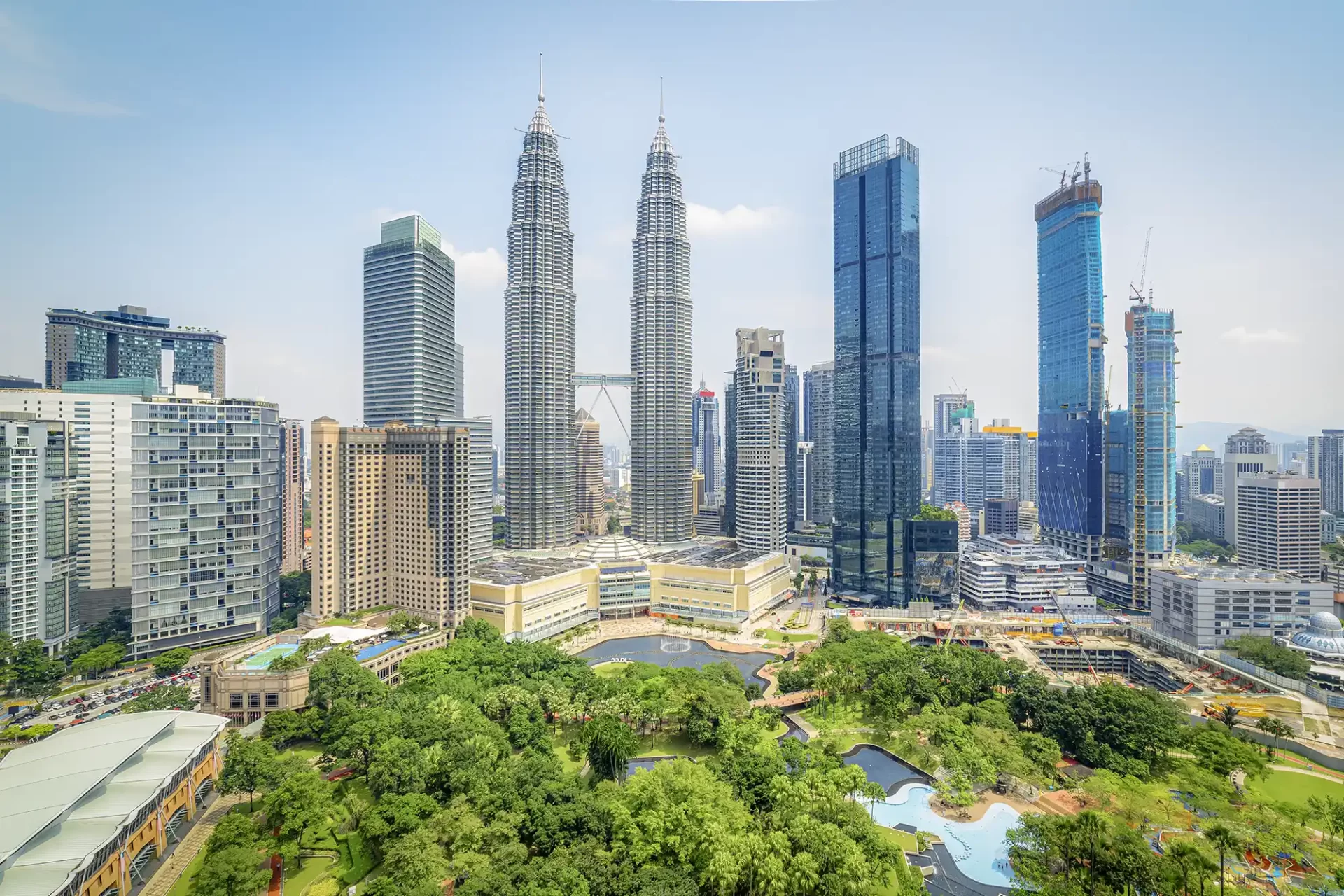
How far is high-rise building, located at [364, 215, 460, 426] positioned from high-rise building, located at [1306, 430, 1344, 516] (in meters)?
90.1

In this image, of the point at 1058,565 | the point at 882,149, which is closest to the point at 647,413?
the point at 882,149

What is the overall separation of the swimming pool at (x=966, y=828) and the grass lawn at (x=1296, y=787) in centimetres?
943

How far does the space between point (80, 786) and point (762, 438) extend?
166 ft

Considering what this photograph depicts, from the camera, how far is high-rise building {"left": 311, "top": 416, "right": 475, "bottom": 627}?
4003 cm

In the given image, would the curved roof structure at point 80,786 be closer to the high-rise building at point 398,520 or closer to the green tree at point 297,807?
the green tree at point 297,807

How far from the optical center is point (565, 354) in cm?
6353

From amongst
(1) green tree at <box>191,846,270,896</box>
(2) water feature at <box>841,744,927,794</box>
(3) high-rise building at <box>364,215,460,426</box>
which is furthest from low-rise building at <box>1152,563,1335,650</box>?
(3) high-rise building at <box>364,215,460,426</box>

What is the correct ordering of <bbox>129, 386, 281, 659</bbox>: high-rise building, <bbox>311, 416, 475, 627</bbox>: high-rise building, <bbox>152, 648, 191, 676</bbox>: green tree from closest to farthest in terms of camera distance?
1. <bbox>152, 648, 191, 676</bbox>: green tree
2. <bbox>129, 386, 281, 659</bbox>: high-rise building
3. <bbox>311, 416, 475, 627</bbox>: high-rise building

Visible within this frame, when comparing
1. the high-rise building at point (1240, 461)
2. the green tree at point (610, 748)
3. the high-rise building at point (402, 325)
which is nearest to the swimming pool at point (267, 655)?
the green tree at point (610, 748)

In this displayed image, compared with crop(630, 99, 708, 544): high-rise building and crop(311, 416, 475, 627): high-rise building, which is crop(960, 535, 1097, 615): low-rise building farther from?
crop(311, 416, 475, 627): high-rise building

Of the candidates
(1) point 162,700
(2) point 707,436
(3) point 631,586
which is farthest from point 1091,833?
(2) point 707,436

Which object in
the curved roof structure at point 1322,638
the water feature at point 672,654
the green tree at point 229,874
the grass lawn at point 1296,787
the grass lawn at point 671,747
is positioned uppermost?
the curved roof structure at point 1322,638

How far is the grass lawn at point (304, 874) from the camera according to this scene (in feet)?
58.7

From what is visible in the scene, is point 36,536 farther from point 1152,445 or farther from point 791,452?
point 1152,445
